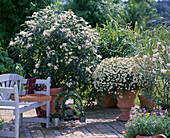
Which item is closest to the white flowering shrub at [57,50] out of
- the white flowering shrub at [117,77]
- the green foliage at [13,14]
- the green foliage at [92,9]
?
the white flowering shrub at [117,77]

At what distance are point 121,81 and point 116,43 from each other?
1591mm

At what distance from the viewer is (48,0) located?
8.74 metres

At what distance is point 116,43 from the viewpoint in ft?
18.5

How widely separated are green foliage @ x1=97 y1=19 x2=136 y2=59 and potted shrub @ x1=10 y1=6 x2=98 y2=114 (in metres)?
0.97

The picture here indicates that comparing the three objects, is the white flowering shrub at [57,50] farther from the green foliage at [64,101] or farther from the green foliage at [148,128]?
the green foliage at [148,128]

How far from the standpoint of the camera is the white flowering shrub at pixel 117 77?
4.23 meters

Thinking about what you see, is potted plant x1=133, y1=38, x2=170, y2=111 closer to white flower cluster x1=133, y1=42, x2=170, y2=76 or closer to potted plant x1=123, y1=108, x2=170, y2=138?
white flower cluster x1=133, y1=42, x2=170, y2=76

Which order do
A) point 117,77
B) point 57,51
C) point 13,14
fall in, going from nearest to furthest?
1. point 57,51
2. point 117,77
3. point 13,14

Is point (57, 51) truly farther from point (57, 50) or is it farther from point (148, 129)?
point (148, 129)

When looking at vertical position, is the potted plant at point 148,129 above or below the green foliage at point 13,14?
below

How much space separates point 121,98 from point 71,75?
98cm

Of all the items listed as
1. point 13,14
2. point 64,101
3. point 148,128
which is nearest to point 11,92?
point 64,101

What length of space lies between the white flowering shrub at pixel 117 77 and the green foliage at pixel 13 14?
458 cm

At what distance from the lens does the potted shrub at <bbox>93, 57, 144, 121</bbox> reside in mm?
4244
